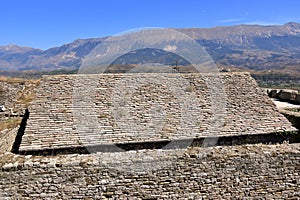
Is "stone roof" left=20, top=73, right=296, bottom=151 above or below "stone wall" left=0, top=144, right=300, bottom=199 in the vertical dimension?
above

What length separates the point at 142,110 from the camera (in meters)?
15.8

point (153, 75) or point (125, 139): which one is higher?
point (153, 75)

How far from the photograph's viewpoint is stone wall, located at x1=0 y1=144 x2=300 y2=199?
931 cm

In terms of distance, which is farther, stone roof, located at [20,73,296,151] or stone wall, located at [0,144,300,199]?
stone roof, located at [20,73,296,151]

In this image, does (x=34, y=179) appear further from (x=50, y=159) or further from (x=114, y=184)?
(x=114, y=184)

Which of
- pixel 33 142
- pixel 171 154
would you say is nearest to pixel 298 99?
pixel 171 154

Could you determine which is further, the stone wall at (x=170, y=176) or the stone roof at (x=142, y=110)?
the stone roof at (x=142, y=110)

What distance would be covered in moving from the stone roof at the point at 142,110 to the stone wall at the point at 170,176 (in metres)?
3.92

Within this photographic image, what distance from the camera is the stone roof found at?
1422 cm

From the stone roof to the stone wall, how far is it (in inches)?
154

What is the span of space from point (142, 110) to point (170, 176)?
20.6ft

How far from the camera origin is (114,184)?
9672 mm

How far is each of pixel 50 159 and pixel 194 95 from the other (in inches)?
387

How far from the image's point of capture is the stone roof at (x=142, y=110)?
560 inches
